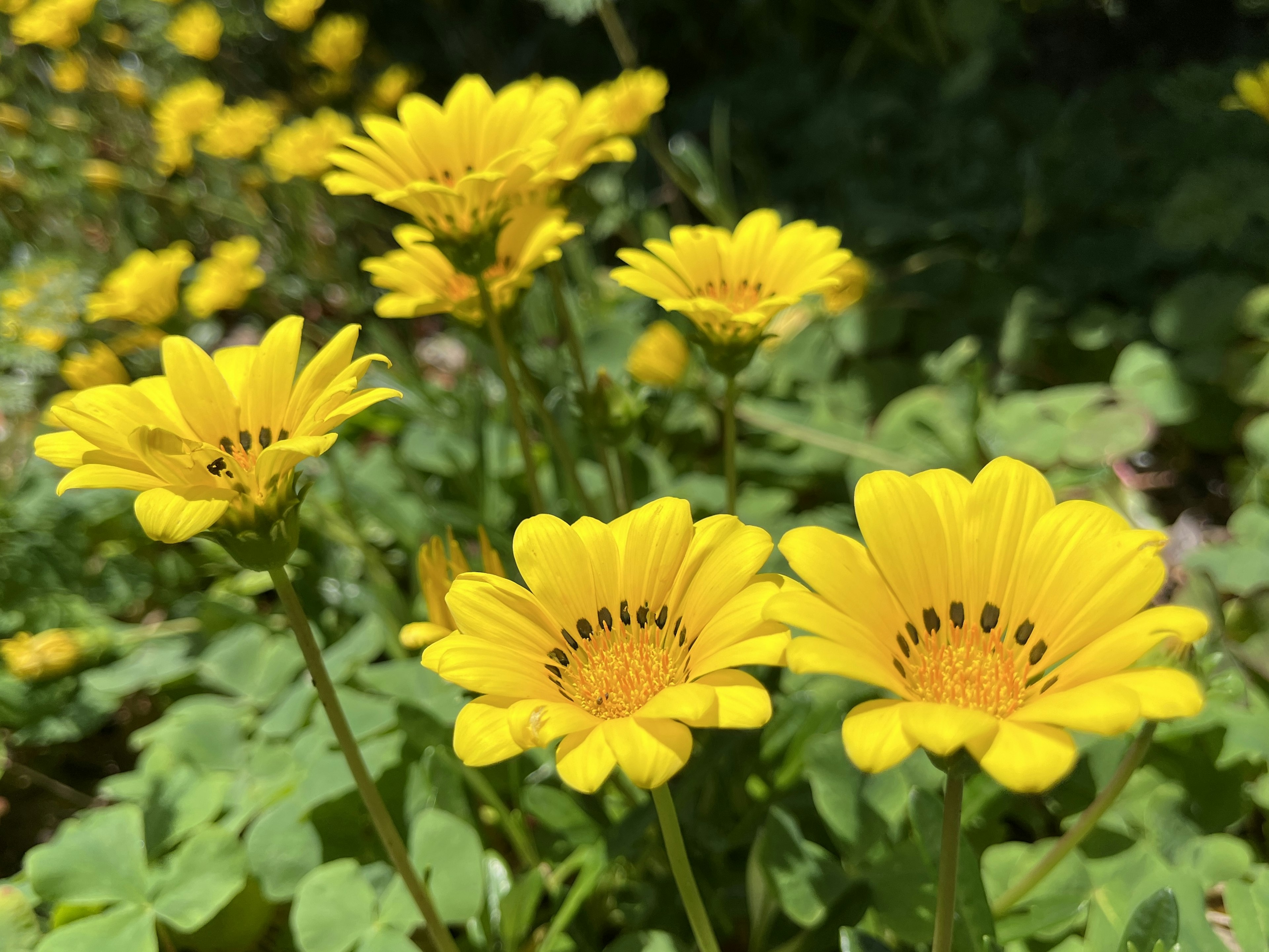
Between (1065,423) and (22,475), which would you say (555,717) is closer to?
(1065,423)

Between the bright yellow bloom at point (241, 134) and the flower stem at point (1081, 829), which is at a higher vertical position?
the bright yellow bloom at point (241, 134)

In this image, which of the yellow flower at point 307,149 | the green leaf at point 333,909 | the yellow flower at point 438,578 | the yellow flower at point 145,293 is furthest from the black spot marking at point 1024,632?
the yellow flower at point 307,149

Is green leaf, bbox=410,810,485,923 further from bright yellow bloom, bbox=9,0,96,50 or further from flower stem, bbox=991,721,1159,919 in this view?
bright yellow bloom, bbox=9,0,96,50

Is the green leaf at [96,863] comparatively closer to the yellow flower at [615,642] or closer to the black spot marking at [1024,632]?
the yellow flower at [615,642]

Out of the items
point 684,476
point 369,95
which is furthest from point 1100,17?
point 369,95

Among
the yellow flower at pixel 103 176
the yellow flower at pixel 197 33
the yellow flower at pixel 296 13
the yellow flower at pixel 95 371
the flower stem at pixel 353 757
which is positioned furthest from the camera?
the yellow flower at pixel 197 33
